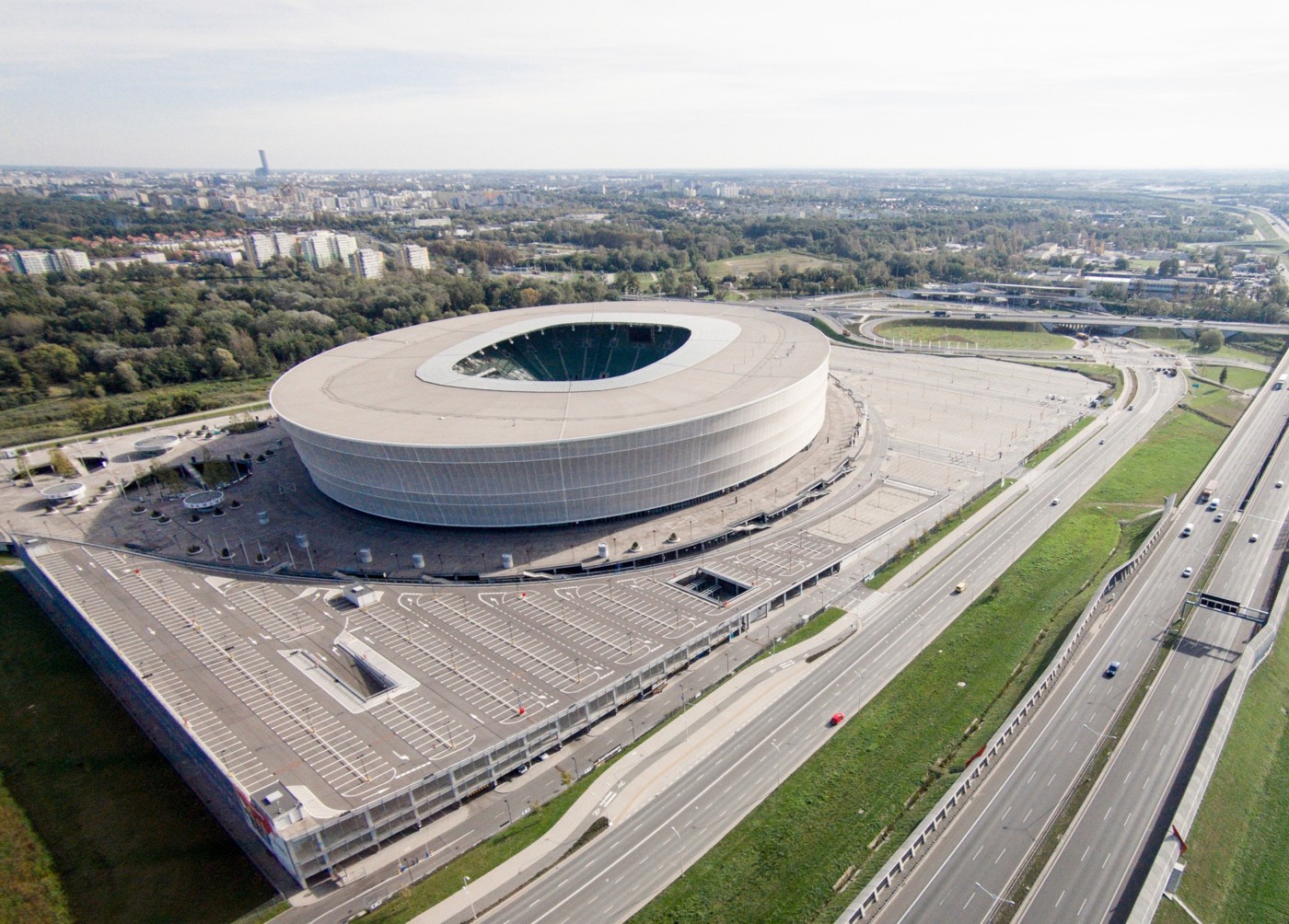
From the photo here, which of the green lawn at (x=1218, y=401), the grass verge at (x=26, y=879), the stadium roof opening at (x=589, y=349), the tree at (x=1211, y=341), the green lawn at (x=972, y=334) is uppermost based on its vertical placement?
the stadium roof opening at (x=589, y=349)

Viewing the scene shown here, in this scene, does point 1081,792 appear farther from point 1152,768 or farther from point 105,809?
point 105,809

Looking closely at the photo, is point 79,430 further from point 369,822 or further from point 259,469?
point 369,822

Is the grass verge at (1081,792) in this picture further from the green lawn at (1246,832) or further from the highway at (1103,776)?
the green lawn at (1246,832)

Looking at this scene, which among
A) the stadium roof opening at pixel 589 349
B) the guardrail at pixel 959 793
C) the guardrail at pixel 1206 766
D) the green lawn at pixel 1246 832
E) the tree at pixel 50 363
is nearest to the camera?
the guardrail at pixel 1206 766

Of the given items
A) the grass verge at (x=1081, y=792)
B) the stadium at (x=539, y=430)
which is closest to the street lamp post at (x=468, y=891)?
the grass verge at (x=1081, y=792)

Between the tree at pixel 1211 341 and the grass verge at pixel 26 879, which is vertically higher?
the tree at pixel 1211 341

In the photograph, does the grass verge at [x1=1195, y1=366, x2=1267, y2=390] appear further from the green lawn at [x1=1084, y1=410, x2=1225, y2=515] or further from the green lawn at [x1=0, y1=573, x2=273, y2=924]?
the green lawn at [x1=0, y1=573, x2=273, y2=924]

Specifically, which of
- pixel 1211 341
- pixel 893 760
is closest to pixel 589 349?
pixel 893 760
